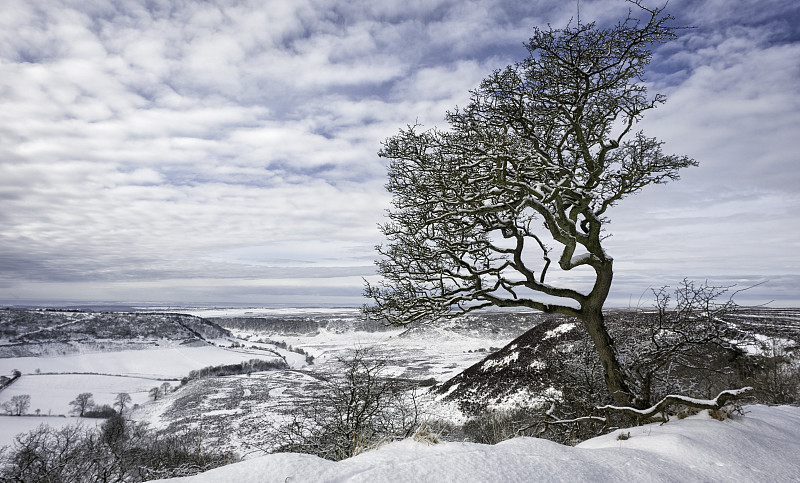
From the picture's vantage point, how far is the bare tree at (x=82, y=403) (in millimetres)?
61375

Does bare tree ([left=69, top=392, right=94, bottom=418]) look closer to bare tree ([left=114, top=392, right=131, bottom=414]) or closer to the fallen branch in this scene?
bare tree ([left=114, top=392, right=131, bottom=414])

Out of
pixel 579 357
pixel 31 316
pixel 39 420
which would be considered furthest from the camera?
pixel 31 316

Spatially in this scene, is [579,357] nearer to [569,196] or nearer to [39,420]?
[569,196]

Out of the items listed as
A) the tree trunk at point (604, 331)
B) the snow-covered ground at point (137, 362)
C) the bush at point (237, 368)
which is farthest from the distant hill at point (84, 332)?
the tree trunk at point (604, 331)

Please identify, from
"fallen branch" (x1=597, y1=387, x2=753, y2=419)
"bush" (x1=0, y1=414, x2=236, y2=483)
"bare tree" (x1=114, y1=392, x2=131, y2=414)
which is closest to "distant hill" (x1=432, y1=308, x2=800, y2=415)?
"bush" (x1=0, y1=414, x2=236, y2=483)

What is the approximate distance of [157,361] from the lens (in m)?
108

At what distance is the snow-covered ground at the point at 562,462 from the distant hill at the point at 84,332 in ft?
481

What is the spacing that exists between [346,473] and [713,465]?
112 inches

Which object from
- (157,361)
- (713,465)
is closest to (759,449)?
(713,465)

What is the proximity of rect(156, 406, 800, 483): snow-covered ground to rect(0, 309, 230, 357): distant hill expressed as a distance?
481ft

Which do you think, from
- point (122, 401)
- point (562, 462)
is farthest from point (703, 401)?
point (122, 401)

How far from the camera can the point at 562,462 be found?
2.79m

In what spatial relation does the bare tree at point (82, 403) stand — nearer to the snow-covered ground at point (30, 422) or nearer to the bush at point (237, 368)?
the snow-covered ground at point (30, 422)

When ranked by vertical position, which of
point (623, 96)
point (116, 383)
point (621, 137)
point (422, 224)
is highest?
point (623, 96)
